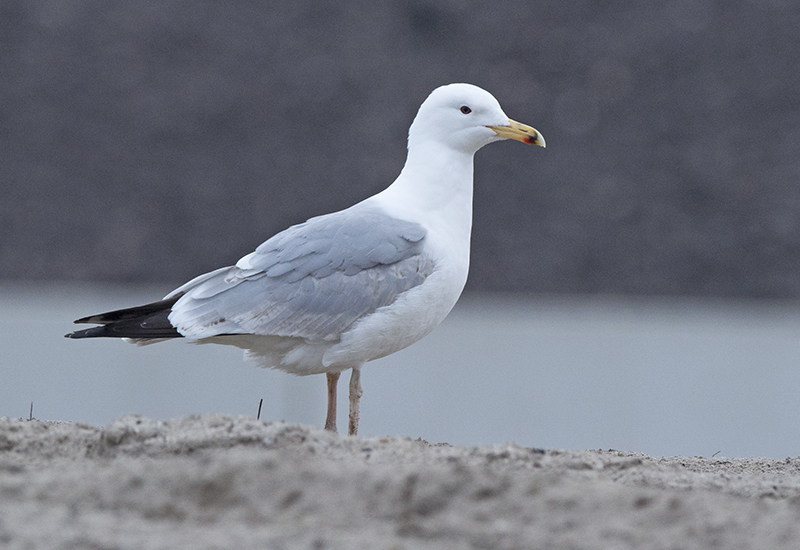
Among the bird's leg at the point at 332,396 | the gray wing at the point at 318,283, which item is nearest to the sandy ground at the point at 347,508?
the gray wing at the point at 318,283

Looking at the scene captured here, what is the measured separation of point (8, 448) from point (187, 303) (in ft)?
3.85

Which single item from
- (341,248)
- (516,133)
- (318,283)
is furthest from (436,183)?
(318,283)

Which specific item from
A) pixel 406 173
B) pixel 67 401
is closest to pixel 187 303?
pixel 406 173

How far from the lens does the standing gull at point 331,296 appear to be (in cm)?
393

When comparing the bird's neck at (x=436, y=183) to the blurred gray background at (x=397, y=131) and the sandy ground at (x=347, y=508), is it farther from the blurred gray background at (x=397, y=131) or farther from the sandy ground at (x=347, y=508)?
the blurred gray background at (x=397, y=131)

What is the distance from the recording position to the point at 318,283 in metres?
3.96

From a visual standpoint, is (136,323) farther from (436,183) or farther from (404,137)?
(404,137)

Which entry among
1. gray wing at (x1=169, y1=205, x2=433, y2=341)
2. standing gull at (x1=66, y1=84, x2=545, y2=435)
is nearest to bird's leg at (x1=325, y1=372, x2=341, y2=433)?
standing gull at (x1=66, y1=84, x2=545, y2=435)

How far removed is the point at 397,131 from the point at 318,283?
30.1 ft

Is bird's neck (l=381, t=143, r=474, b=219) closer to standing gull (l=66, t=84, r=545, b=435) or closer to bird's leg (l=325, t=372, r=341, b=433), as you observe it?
standing gull (l=66, t=84, r=545, b=435)

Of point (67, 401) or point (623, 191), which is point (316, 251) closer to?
point (67, 401)

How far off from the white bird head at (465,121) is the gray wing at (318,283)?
1.69 ft

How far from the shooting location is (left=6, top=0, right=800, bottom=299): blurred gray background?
12.2 meters

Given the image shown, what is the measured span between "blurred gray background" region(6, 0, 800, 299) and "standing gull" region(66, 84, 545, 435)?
7937 millimetres
